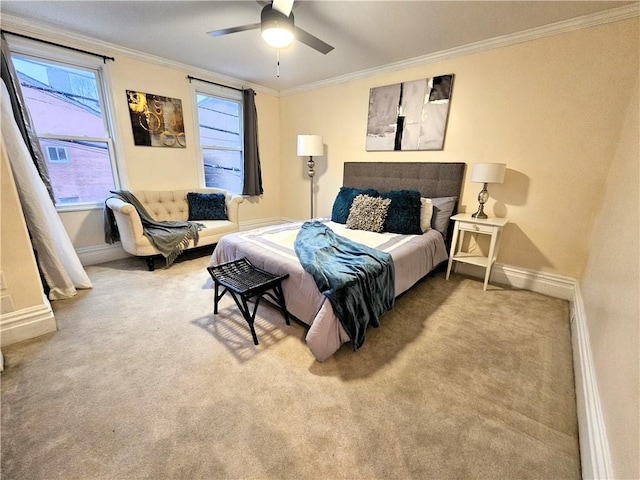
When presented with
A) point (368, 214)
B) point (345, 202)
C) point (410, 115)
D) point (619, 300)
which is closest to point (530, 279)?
point (619, 300)

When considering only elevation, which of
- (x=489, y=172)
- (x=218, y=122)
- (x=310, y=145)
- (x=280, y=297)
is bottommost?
(x=280, y=297)

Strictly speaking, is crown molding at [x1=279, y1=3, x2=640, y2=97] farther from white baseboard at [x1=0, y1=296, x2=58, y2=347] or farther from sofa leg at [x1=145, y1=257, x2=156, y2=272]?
white baseboard at [x1=0, y1=296, x2=58, y2=347]

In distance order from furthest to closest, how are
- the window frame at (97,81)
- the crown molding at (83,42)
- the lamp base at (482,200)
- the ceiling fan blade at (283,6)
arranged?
1. the lamp base at (482,200)
2. the window frame at (97,81)
3. the crown molding at (83,42)
4. the ceiling fan blade at (283,6)

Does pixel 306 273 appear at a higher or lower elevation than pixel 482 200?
lower

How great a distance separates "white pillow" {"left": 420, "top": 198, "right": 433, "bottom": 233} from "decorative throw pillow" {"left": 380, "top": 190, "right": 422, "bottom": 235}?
84 millimetres

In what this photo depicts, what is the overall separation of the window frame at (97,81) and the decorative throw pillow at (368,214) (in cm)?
288

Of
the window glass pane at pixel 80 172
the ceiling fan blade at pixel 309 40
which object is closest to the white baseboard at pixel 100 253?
the window glass pane at pixel 80 172

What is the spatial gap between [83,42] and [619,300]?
478 cm

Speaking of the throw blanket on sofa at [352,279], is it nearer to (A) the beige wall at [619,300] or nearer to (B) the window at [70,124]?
(A) the beige wall at [619,300]

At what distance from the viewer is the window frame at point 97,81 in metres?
2.57

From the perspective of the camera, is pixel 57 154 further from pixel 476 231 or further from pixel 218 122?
pixel 476 231

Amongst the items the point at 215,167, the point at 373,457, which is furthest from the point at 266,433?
the point at 215,167

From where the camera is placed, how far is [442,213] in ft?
9.53


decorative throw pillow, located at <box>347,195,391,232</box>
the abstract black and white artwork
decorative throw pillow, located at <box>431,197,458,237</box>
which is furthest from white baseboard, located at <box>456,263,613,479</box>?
the abstract black and white artwork
